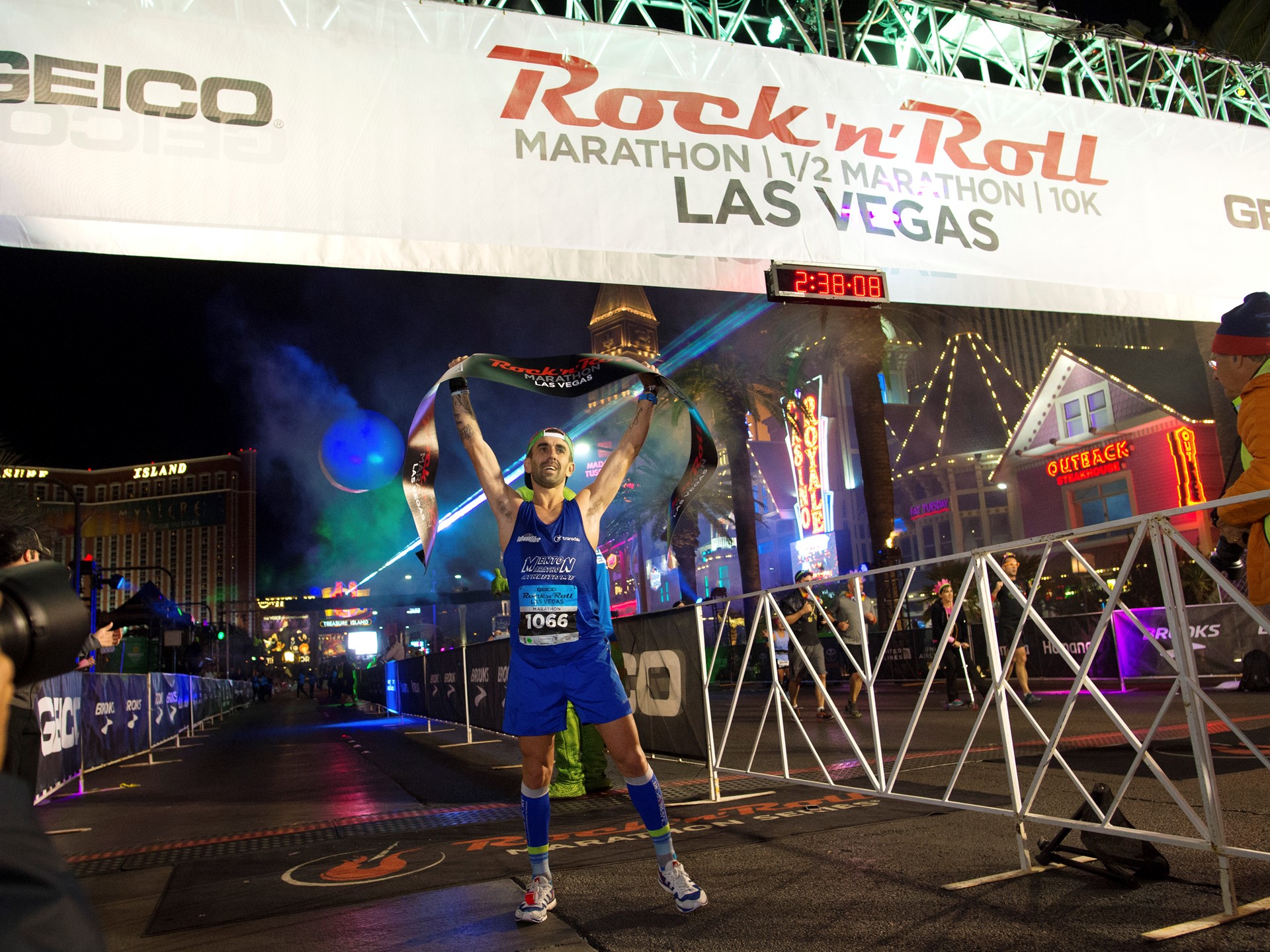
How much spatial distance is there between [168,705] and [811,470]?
30038mm

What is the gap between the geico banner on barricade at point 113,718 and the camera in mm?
11367

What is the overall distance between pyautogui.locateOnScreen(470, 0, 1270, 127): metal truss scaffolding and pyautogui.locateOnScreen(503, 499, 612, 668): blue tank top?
4.03 metres

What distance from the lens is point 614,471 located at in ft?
14.2

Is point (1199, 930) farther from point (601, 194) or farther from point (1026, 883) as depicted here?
point (601, 194)

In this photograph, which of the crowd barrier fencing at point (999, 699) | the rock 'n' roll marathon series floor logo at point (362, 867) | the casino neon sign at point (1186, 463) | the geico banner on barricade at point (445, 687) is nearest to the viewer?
the crowd barrier fencing at point (999, 699)

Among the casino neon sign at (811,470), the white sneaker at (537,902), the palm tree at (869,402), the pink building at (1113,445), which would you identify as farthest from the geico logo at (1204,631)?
the casino neon sign at (811,470)

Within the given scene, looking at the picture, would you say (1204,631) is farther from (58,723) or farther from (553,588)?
(58,723)

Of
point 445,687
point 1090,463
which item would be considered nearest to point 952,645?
point 445,687

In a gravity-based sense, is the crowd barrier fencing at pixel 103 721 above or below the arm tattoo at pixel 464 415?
below

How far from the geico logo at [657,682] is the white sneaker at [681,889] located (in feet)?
11.1

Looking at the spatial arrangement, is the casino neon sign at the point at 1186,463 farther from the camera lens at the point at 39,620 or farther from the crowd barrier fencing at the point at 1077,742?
the camera lens at the point at 39,620

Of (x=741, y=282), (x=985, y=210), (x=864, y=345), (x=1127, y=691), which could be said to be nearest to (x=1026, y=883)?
(x=741, y=282)

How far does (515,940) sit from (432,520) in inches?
84.1

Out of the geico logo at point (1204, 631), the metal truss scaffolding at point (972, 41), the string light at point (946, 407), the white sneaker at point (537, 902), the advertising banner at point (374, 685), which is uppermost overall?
the string light at point (946, 407)
